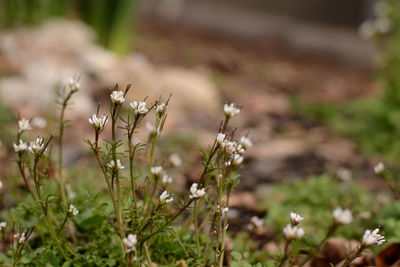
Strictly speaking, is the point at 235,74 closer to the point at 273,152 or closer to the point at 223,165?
the point at 273,152

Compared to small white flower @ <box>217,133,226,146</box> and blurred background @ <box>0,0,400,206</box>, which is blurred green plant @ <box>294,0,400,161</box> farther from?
small white flower @ <box>217,133,226,146</box>

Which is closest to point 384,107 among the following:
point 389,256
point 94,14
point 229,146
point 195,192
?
point 389,256

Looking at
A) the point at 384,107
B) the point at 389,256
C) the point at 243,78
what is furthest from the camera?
the point at 243,78

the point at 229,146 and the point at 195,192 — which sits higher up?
the point at 229,146

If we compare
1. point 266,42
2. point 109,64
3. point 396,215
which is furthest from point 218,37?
point 396,215

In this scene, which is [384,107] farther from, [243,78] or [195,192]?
[195,192]

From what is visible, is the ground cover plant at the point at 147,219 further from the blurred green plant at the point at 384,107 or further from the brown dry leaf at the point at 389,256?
the blurred green plant at the point at 384,107
